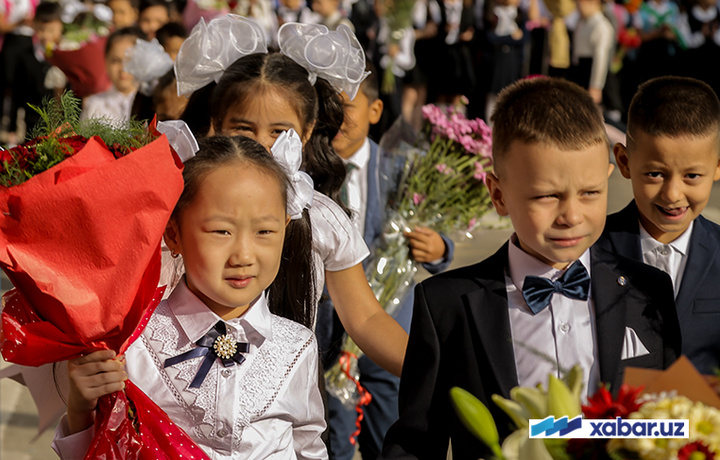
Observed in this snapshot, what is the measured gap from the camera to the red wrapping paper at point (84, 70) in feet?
26.6

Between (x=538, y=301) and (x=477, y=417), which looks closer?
(x=477, y=417)

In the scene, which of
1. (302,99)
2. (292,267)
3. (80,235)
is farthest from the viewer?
(302,99)

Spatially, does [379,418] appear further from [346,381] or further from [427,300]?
[427,300]

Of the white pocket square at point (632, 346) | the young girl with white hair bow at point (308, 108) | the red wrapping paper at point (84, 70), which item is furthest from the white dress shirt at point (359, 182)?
the red wrapping paper at point (84, 70)

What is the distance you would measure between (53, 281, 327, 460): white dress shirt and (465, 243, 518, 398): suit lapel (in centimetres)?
51

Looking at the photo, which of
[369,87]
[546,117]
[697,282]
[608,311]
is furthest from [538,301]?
[369,87]

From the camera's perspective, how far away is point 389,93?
1178 cm

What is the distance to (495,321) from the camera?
2240 mm

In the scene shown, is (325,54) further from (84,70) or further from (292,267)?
(84,70)

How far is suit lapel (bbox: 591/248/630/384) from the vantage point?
2172mm

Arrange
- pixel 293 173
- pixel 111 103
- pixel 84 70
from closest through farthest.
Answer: pixel 293 173, pixel 111 103, pixel 84 70

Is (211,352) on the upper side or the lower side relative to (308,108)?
lower

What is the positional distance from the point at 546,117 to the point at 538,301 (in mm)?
421

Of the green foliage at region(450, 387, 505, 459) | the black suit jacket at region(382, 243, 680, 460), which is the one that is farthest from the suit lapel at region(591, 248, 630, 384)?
the green foliage at region(450, 387, 505, 459)
